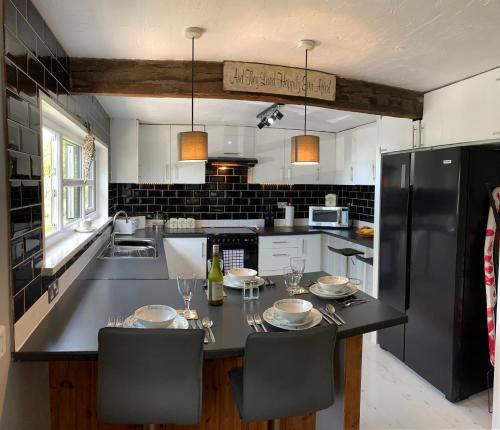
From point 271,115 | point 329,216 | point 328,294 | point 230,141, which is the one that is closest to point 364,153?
point 329,216

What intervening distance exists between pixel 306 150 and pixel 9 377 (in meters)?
1.75

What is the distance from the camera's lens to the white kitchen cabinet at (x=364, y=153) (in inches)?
171

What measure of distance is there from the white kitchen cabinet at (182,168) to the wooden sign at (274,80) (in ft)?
8.15

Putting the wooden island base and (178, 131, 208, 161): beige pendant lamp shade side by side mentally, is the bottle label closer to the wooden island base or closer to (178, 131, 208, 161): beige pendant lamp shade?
the wooden island base

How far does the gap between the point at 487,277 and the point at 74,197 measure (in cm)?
315

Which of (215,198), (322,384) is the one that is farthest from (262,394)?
(215,198)

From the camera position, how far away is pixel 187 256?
4.47 metres

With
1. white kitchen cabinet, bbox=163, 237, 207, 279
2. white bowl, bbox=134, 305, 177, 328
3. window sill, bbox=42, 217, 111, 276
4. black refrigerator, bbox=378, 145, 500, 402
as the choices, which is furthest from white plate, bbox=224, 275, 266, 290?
white kitchen cabinet, bbox=163, 237, 207, 279

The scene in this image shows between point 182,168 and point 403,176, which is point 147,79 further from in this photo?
point 182,168

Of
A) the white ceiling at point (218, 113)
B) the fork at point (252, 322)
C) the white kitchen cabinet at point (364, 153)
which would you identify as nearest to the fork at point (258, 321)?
the fork at point (252, 322)

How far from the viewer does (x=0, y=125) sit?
130 cm

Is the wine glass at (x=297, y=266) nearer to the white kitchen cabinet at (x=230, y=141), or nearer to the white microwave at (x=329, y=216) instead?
the white kitchen cabinet at (x=230, y=141)

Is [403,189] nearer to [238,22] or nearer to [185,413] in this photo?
[238,22]

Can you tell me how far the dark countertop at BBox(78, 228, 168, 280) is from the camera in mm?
2482
